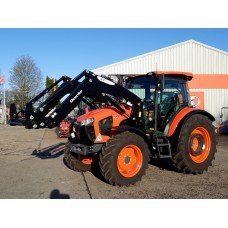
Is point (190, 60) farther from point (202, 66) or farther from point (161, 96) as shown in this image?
point (161, 96)

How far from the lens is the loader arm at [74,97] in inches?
239

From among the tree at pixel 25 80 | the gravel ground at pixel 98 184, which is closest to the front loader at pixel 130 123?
the gravel ground at pixel 98 184

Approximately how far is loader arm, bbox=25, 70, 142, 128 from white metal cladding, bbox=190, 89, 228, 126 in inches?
487

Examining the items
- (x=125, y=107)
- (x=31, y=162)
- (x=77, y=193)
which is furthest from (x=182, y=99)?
(x=31, y=162)

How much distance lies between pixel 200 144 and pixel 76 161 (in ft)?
9.81

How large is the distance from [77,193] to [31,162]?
154 inches

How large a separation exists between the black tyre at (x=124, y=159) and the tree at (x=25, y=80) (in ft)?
91.3

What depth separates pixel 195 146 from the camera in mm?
7082

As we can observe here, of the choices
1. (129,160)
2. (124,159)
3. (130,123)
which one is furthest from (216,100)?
(124,159)

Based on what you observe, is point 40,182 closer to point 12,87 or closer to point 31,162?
point 31,162

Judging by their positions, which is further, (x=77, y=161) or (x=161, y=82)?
(x=77, y=161)

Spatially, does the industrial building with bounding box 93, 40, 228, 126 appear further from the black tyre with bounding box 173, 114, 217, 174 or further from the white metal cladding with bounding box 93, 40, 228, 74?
the black tyre with bounding box 173, 114, 217, 174

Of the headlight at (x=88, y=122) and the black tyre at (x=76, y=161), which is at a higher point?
the headlight at (x=88, y=122)

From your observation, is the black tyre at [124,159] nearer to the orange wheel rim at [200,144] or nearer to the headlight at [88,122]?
the headlight at [88,122]
